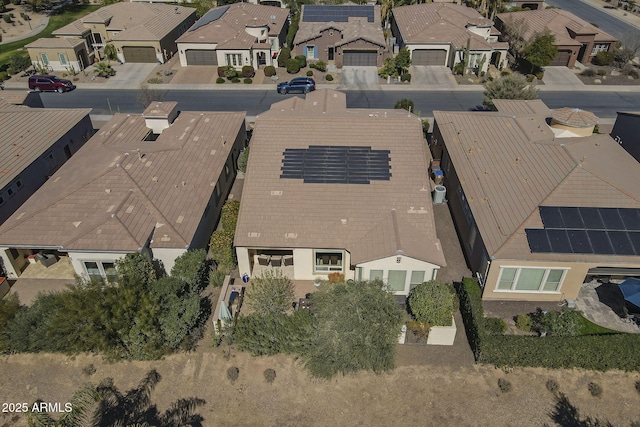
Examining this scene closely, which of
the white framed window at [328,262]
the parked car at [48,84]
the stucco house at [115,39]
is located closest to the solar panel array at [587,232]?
the white framed window at [328,262]

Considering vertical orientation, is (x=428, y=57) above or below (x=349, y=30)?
below

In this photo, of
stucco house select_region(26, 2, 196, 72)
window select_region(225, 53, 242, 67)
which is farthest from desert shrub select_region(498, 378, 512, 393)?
stucco house select_region(26, 2, 196, 72)

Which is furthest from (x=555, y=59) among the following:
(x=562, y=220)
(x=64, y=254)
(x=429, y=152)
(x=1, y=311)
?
(x=1, y=311)

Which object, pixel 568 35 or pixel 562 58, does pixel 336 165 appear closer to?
pixel 562 58

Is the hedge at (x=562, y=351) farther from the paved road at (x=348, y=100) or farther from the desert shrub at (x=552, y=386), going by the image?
the paved road at (x=348, y=100)

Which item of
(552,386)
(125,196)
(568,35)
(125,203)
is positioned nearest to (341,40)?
(568,35)

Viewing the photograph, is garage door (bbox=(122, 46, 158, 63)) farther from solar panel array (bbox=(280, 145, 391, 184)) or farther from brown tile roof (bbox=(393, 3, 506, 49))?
solar panel array (bbox=(280, 145, 391, 184))
